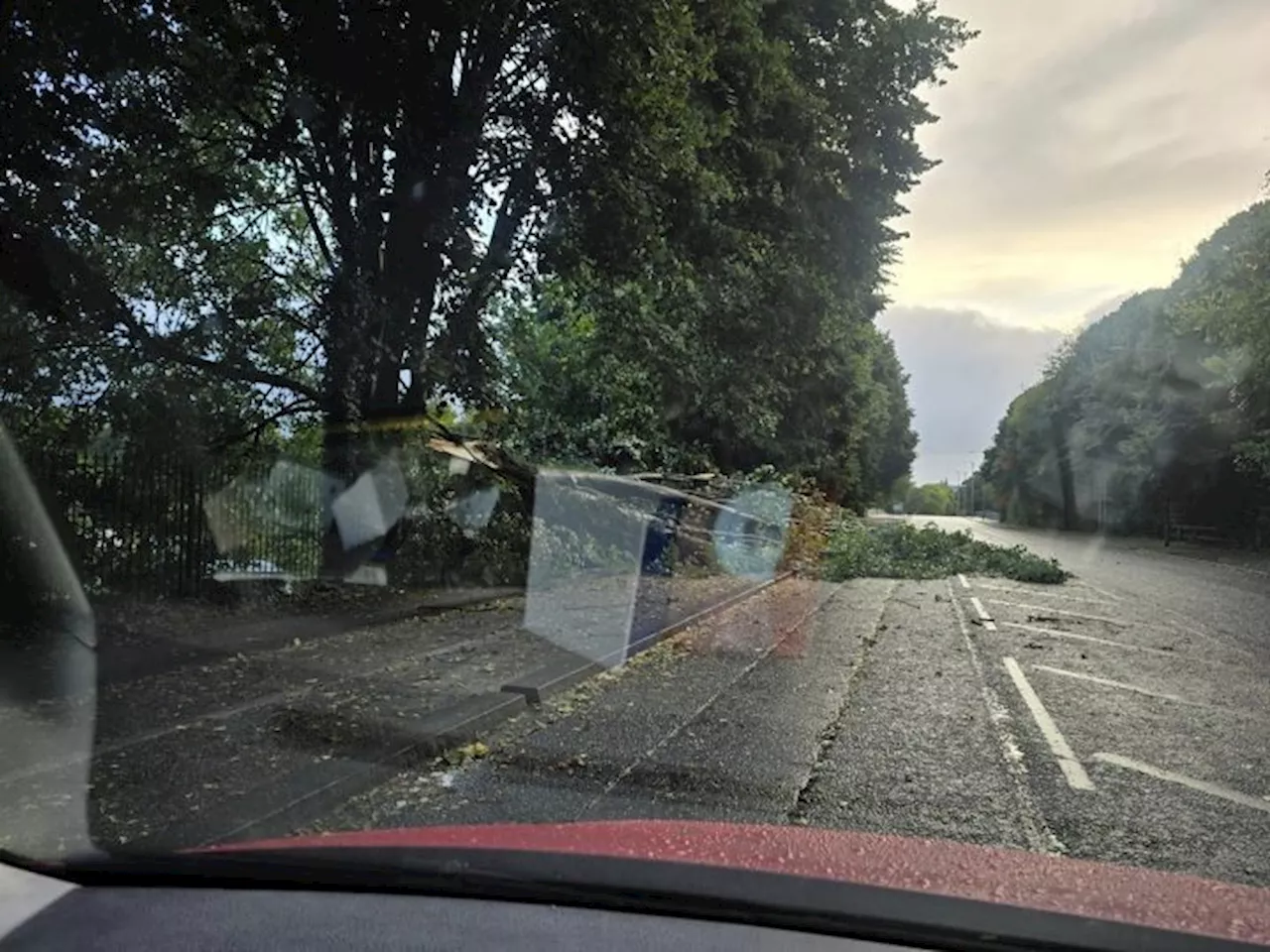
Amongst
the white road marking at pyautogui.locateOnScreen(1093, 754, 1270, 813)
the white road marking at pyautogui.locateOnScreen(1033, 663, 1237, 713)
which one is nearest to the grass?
the white road marking at pyautogui.locateOnScreen(1033, 663, 1237, 713)

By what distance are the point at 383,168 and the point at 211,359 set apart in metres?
2.93

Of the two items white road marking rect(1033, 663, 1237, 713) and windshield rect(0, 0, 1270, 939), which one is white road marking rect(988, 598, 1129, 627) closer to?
windshield rect(0, 0, 1270, 939)

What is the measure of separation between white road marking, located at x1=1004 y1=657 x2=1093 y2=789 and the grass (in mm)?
12634

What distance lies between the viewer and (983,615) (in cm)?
1512

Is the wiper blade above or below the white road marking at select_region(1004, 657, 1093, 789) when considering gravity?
above

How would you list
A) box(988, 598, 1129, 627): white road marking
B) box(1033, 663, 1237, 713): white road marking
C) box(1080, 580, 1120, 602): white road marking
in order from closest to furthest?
box(1033, 663, 1237, 713): white road marking, box(988, 598, 1129, 627): white road marking, box(1080, 580, 1120, 602): white road marking

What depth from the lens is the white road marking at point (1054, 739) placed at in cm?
619

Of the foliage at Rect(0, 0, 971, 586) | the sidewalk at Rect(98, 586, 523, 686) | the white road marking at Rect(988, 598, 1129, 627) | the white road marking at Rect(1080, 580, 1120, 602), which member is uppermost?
the foliage at Rect(0, 0, 971, 586)

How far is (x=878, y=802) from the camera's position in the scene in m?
5.60

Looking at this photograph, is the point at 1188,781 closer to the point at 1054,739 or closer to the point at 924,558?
the point at 1054,739

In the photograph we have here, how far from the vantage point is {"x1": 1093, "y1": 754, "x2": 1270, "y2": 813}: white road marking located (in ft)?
19.0

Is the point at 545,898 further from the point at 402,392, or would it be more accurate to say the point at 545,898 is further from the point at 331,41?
the point at 402,392

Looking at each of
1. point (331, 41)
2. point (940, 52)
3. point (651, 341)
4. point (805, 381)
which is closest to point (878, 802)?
point (331, 41)

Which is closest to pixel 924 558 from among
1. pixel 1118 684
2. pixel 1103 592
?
pixel 1103 592
